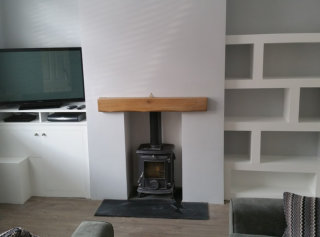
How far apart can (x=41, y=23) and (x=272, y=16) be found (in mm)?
2497

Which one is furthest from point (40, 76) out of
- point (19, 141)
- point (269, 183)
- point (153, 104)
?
point (269, 183)

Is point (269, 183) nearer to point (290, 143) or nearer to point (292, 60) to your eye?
point (290, 143)

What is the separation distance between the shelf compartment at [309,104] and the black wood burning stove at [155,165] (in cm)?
146

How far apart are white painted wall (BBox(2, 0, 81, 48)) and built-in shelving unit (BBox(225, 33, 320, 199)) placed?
1.74 metres

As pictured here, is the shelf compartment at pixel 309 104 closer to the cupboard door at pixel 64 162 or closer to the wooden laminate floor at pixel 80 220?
the wooden laminate floor at pixel 80 220

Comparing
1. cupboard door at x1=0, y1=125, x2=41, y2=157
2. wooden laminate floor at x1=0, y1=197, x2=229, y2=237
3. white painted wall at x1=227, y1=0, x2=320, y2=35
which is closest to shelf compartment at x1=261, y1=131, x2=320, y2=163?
wooden laminate floor at x1=0, y1=197, x2=229, y2=237

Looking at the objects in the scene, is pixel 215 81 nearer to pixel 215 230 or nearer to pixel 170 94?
pixel 170 94

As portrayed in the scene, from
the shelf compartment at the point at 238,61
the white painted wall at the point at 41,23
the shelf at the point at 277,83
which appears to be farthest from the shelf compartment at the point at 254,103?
the white painted wall at the point at 41,23

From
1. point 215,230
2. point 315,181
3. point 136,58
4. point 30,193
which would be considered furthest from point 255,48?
point 30,193

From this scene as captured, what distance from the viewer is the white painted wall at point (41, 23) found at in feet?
11.9

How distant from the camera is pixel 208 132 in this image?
3.30 meters

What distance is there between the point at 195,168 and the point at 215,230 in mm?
679

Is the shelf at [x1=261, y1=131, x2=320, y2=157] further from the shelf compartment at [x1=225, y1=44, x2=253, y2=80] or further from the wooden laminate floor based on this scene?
the wooden laminate floor

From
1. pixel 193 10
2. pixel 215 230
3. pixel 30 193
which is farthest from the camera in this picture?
pixel 30 193
